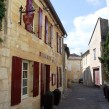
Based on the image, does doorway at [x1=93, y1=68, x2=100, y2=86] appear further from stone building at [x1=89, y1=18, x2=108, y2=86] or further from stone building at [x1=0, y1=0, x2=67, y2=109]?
stone building at [x1=0, y1=0, x2=67, y2=109]

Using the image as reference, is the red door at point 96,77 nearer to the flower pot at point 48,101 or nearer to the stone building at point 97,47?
the stone building at point 97,47

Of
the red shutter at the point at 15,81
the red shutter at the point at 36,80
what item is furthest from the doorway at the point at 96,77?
the red shutter at the point at 15,81

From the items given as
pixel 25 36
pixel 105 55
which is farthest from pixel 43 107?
pixel 105 55

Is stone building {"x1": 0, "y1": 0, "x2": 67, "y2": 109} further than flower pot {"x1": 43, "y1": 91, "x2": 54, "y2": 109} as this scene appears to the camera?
No

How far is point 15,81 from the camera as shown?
27.2ft

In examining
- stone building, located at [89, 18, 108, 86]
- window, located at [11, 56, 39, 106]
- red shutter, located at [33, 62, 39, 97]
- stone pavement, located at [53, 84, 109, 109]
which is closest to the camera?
window, located at [11, 56, 39, 106]

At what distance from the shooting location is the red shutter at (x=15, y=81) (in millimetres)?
8094

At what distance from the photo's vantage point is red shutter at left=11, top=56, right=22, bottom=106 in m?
8.09

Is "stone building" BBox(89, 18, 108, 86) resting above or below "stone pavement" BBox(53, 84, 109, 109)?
above

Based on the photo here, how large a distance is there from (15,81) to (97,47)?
867 inches

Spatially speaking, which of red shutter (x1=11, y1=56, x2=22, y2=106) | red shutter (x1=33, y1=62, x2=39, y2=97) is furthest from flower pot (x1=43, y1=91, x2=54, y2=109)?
red shutter (x1=11, y1=56, x2=22, y2=106)

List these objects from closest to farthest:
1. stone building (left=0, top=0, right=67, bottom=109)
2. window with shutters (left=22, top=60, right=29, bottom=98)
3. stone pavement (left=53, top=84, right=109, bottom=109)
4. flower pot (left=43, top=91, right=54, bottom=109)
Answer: stone building (left=0, top=0, right=67, bottom=109) → window with shutters (left=22, top=60, right=29, bottom=98) → flower pot (left=43, top=91, right=54, bottom=109) → stone pavement (left=53, top=84, right=109, bottom=109)

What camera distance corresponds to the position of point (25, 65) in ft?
33.7

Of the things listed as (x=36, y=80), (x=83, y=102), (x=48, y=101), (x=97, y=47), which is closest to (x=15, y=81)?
(x=36, y=80)
